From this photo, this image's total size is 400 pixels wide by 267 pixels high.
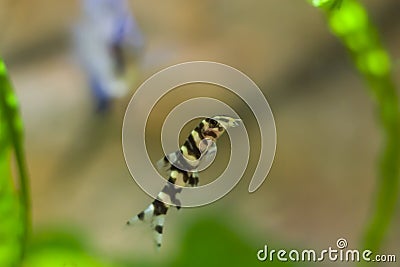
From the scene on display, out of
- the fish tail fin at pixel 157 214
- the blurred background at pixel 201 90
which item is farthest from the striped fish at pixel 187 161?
the blurred background at pixel 201 90

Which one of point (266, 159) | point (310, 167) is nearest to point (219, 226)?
point (266, 159)

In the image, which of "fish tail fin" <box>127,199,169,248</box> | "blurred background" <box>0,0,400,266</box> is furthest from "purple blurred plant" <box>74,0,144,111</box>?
"fish tail fin" <box>127,199,169,248</box>

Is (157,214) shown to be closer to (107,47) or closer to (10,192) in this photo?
(10,192)

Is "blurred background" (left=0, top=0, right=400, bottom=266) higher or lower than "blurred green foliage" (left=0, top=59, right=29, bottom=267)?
higher

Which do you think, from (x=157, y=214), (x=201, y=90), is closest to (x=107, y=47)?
(x=201, y=90)

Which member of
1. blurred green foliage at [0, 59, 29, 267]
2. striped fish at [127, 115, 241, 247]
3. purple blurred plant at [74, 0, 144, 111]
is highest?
purple blurred plant at [74, 0, 144, 111]

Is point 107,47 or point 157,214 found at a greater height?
point 107,47

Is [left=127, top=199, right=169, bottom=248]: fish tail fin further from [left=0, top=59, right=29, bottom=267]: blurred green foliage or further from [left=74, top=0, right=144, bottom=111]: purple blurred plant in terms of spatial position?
[left=74, top=0, right=144, bottom=111]: purple blurred plant
